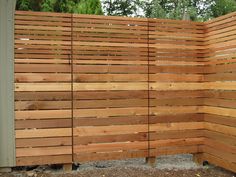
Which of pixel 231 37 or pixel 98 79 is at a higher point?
pixel 231 37

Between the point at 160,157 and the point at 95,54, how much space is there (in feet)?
6.41

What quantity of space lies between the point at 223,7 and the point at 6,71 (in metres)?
11.8

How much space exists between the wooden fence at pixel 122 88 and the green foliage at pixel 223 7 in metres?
9.48

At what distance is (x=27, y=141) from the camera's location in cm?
464

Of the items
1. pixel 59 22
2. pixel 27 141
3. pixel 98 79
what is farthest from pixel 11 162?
pixel 59 22

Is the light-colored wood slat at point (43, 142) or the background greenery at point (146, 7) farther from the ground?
the background greenery at point (146, 7)

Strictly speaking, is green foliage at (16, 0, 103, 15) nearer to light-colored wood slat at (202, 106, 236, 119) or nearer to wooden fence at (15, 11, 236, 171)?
wooden fence at (15, 11, 236, 171)

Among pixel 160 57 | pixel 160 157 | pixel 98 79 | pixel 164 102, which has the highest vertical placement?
pixel 160 57

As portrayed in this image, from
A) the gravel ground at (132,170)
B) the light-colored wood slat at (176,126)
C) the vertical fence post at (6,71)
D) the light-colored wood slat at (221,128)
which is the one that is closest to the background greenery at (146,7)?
the vertical fence post at (6,71)

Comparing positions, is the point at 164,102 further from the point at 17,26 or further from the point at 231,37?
the point at 17,26

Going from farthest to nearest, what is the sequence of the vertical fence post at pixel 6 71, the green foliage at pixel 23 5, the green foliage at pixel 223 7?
the green foliage at pixel 223 7, the green foliage at pixel 23 5, the vertical fence post at pixel 6 71

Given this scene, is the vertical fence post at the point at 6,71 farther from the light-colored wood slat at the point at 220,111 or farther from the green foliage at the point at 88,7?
the light-colored wood slat at the point at 220,111

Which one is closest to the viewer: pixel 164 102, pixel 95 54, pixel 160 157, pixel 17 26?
pixel 17 26

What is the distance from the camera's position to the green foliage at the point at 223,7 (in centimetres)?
1417
